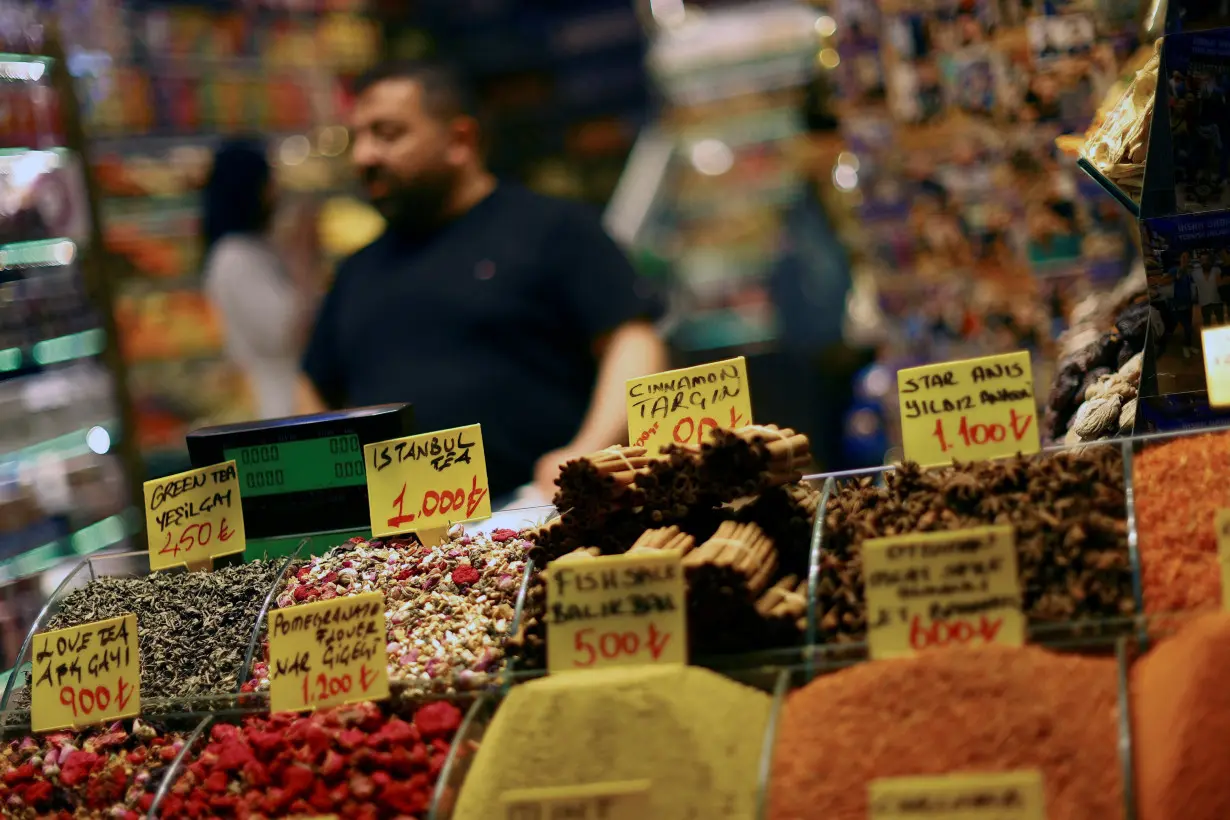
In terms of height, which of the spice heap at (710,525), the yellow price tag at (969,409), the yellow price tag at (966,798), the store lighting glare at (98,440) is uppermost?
the store lighting glare at (98,440)

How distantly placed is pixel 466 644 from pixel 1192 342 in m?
1.01

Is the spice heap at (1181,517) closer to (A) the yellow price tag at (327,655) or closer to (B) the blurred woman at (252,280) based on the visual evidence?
(A) the yellow price tag at (327,655)

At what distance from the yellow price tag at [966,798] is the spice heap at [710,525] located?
0.29 meters

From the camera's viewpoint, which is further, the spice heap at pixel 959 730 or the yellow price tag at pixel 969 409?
the yellow price tag at pixel 969 409

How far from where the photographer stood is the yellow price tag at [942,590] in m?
1.36

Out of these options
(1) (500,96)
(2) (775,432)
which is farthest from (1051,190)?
(1) (500,96)

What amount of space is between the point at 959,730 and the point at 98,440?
134 inches

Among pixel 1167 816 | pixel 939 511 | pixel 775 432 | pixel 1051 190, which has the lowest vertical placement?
pixel 1167 816

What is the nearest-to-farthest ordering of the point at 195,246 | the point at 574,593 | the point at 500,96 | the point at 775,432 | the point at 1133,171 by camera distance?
1. the point at 574,593
2. the point at 775,432
3. the point at 1133,171
4. the point at 195,246
5. the point at 500,96

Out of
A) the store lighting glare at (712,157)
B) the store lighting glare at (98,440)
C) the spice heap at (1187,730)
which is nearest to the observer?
the spice heap at (1187,730)

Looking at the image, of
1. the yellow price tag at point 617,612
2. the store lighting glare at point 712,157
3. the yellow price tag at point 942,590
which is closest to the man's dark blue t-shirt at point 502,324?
the yellow price tag at point 617,612

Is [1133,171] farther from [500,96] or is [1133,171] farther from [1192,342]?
[500,96]

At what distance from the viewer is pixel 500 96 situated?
24.4 feet

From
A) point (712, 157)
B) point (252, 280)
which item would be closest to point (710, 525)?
point (252, 280)
